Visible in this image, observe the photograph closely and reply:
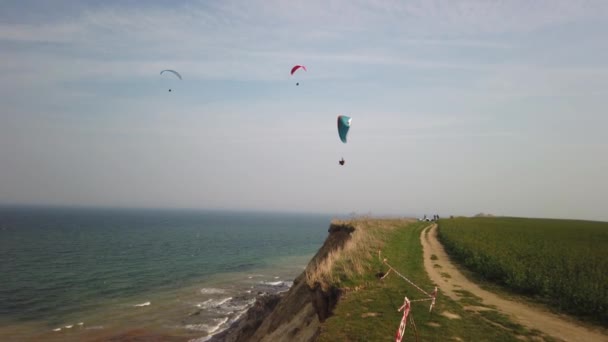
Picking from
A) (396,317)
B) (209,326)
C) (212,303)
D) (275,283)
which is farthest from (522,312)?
(275,283)

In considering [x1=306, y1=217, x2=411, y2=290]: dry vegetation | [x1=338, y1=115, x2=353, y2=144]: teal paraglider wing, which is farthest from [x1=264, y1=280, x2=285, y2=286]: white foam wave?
[x1=338, y1=115, x2=353, y2=144]: teal paraglider wing

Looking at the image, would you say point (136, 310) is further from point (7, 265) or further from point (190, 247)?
point (190, 247)

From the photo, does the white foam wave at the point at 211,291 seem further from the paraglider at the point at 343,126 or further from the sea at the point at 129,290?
the paraglider at the point at 343,126

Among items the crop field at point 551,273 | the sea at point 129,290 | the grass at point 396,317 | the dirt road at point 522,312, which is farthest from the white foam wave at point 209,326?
the crop field at point 551,273

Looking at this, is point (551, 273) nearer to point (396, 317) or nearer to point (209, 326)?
point (396, 317)

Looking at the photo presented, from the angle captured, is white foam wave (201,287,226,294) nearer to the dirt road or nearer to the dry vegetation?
the dry vegetation
